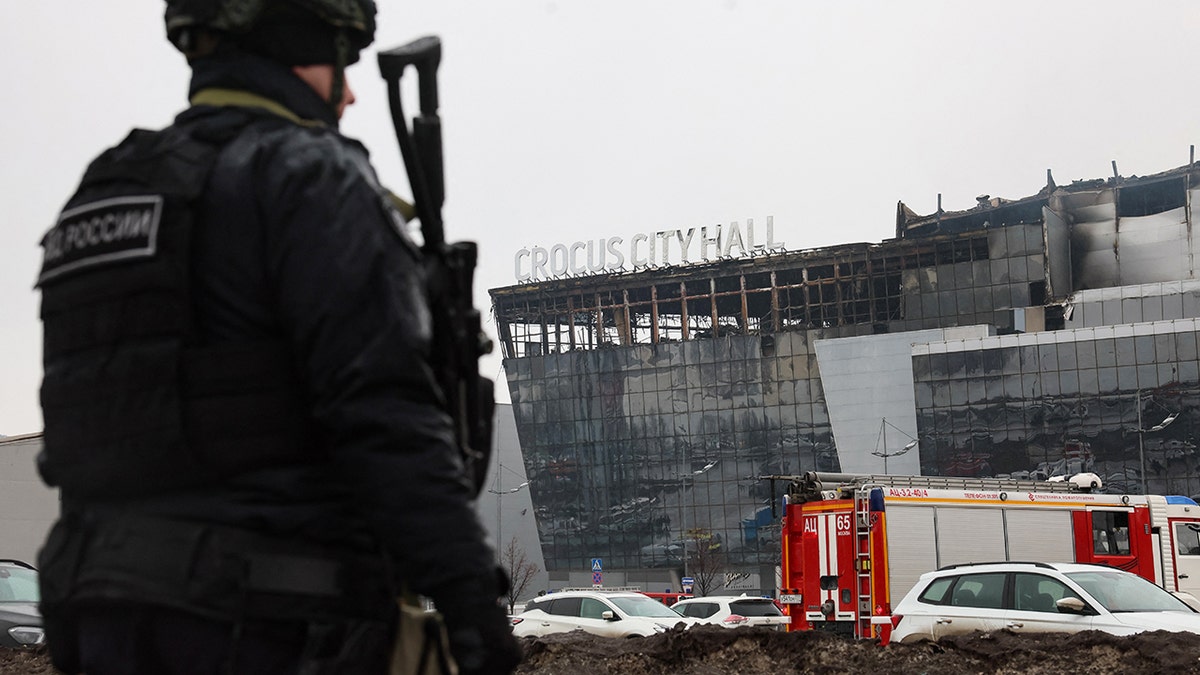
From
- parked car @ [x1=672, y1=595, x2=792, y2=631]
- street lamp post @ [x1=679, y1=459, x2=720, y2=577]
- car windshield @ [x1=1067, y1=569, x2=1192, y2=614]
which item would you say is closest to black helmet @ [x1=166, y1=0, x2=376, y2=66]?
car windshield @ [x1=1067, y1=569, x2=1192, y2=614]

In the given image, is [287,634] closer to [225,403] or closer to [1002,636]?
[225,403]

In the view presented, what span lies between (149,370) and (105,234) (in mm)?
243

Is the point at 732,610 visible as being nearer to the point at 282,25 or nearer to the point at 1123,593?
the point at 1123,593

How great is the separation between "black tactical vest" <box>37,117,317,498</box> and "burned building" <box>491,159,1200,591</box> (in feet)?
263

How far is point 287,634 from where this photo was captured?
2146 millimetres

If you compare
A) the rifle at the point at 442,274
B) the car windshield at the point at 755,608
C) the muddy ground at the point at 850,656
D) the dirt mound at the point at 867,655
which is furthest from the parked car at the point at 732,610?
the rifle at the point at 442,274

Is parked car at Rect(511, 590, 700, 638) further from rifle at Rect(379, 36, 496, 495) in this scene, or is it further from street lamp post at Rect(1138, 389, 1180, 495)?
street lamp post at Rect(1138, 389, 1180, 495)

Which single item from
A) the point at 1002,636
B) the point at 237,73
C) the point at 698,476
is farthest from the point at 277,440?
the point at 698,476

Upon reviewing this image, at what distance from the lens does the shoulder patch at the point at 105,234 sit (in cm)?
220

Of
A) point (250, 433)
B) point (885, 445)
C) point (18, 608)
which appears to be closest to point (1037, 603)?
point (18, 608)

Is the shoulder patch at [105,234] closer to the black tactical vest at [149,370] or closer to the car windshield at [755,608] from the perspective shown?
the black tactical vest at [149,370]

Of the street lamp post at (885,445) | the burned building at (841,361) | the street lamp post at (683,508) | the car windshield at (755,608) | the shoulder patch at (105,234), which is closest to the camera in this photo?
the shoulder patch at (105,234)

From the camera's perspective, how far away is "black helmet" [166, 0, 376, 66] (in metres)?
2.38

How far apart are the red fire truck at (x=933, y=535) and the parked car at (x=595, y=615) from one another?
246 centimetres
